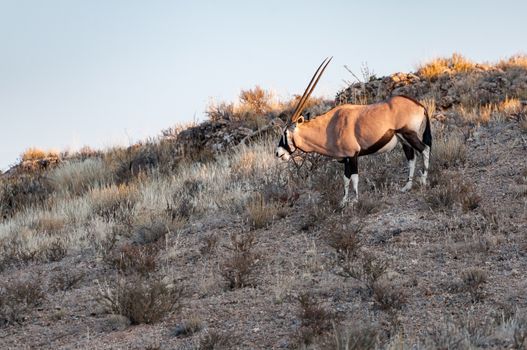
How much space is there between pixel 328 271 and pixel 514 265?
6.60ft

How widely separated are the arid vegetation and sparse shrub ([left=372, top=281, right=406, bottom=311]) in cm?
1

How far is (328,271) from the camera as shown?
866 cm

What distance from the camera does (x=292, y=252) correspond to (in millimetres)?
9625

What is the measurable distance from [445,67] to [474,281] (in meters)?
12.2

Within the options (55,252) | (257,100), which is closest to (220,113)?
(257,100)

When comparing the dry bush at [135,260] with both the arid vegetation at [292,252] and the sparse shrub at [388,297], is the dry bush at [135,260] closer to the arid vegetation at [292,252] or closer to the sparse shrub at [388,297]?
the arid vegetation at [292,252]

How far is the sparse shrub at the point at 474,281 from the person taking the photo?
24.0 ft

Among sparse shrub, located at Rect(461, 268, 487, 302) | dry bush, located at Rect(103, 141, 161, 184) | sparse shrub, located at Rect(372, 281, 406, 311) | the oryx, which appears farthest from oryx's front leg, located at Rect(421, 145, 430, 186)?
dry bush, located at Rect(103, 141, 161, 184)

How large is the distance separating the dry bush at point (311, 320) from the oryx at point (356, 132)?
382 cm

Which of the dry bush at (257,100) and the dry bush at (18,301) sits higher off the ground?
the dry bush at (257,100)

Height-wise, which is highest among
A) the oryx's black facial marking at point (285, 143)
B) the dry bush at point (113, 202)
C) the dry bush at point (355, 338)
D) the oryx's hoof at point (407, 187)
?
the oryx's black facial marking at point (285, 143)

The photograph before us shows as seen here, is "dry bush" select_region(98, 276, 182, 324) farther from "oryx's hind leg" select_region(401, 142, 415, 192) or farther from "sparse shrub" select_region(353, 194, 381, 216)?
"oryx's hind leg" select_region(401, 142, 415, 192)

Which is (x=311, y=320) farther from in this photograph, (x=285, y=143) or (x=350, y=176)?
(x=285, y=143)

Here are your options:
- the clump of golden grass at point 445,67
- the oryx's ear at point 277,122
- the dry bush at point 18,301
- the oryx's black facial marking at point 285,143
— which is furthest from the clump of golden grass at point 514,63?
the dry bush at point 18,301
